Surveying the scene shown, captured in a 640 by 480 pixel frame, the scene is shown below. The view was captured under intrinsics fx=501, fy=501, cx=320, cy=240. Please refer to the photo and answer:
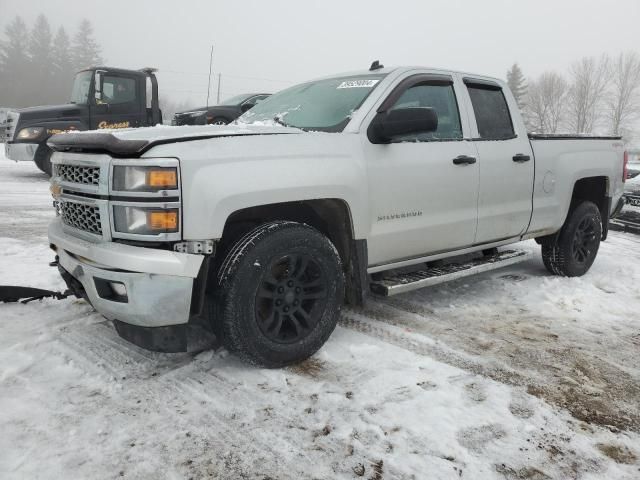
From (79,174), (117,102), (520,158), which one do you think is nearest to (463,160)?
(520,158)

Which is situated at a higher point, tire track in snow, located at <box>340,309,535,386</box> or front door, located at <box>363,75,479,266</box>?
front door, located at <box>363,75,479,266</box>

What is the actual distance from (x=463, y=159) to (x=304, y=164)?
139cm

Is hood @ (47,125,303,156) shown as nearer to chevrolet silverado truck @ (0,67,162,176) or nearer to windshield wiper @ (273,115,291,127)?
windshield wiper @ (273,115,291,127)

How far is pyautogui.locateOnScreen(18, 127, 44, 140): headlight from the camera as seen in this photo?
393 inches

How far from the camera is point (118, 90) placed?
34.1ft

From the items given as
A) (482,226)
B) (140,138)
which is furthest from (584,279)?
(140,138)

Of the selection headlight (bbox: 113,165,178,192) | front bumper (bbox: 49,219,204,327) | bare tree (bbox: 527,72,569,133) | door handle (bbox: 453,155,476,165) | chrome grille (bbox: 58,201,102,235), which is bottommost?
front bumper (bbox: 49,219,204,327)

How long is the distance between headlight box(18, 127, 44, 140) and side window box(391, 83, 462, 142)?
29.5 ft

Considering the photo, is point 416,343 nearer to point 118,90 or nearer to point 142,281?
point 142,281

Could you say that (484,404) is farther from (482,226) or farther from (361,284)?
(482,226)

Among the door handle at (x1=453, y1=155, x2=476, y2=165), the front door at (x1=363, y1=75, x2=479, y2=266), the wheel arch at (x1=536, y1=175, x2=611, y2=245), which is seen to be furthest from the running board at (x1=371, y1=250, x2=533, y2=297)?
the door handle at (x1=453, y1=155, x2=476, y2=165)

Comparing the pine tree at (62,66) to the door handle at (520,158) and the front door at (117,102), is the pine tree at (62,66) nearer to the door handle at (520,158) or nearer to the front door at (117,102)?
the front door at (117,102)

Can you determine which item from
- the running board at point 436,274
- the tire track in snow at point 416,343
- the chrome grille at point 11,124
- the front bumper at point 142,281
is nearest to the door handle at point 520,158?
the running board at point 436,274

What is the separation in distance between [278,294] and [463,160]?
5.76 ft
